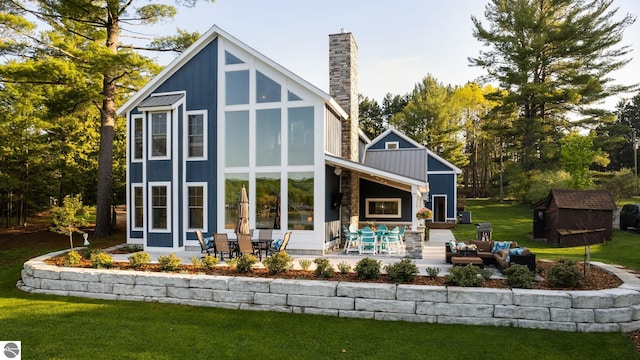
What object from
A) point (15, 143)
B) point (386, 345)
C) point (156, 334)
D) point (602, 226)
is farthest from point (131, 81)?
point (602, 226)

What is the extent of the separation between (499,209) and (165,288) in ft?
93.6

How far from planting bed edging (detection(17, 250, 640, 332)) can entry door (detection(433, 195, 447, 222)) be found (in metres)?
14.6

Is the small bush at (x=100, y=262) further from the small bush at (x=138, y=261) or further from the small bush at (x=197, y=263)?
the small bush at (x=197, y=263)

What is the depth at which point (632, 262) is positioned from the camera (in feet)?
34.6

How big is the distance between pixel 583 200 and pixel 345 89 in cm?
985

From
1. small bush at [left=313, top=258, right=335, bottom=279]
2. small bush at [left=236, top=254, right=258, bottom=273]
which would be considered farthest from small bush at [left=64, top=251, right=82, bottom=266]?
small bush at [left=313, top=258, right=335, bottom=279]

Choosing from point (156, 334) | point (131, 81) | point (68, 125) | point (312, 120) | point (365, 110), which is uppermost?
point (365, 110)

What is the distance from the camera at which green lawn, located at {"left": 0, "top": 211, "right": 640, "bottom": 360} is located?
17.9 ft

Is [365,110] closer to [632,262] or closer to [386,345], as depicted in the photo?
[632,262]

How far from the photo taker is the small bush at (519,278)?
6.75m

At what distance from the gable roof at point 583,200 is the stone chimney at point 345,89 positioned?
7.75m

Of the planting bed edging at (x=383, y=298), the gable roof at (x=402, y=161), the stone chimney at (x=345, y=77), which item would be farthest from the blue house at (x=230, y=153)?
the planting bed edging at (x=383, y=298)

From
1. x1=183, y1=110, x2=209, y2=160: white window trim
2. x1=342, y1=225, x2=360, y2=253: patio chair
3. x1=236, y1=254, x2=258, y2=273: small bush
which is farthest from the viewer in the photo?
x1=183, y1=110, x2=209, y2=160: white window trim

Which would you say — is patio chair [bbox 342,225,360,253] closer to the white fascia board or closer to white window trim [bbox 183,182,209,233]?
the white fascia board
